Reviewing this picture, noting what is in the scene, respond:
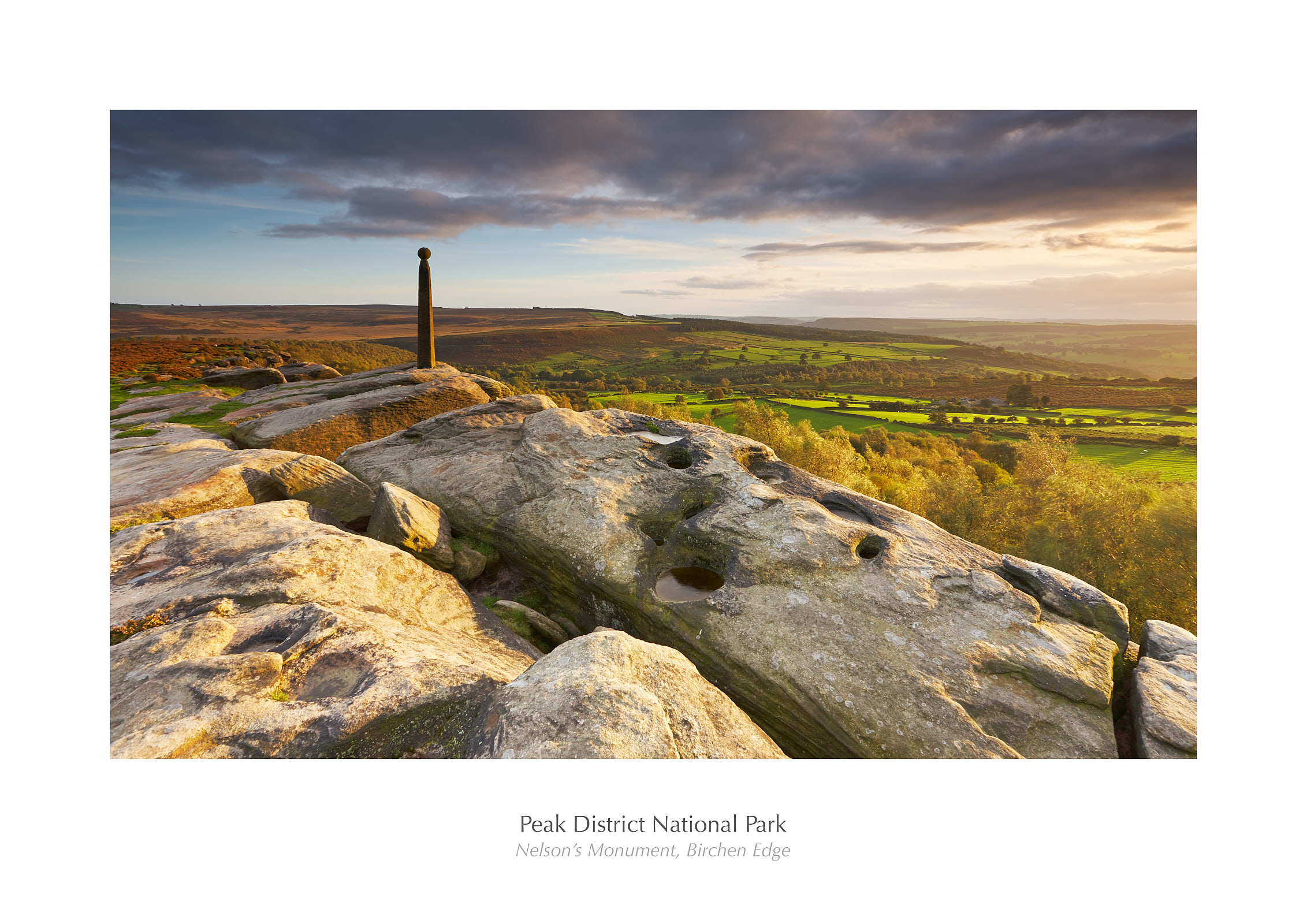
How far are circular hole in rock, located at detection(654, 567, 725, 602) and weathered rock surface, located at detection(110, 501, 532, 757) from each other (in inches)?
108

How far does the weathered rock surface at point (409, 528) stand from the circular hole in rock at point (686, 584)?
4.62 metres

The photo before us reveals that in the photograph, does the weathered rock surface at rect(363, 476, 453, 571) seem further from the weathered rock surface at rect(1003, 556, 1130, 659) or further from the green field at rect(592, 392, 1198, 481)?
the green field at rect(592, 392, 1198, 481)

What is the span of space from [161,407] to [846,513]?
28851mm

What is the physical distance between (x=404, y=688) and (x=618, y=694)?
2319 millimetres

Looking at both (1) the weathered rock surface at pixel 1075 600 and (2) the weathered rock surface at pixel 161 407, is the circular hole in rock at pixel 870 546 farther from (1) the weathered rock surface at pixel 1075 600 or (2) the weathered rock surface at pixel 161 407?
(2) the weathered rock surface at pixel 161 407

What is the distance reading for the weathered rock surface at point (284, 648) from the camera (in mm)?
4727

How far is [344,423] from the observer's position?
17.6m

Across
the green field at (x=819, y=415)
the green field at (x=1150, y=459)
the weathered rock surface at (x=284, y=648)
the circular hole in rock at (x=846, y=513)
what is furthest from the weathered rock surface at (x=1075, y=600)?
the green field at (x=819, y=415)

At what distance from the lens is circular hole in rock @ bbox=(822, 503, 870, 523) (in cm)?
1053

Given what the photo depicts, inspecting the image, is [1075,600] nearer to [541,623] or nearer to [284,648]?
[541,623]

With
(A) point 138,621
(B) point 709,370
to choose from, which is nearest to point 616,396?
(B) point 709,370

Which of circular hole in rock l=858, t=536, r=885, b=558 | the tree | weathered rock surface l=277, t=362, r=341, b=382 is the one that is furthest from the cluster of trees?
weathered rock surface l=277, t=362, r=341, b=382

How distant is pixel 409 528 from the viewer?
Answer: 397 inches

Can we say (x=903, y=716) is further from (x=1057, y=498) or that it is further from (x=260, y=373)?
(x=260, y=373)
